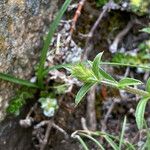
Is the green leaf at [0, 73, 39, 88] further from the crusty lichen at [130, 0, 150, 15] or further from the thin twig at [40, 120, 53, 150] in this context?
the crusty lichen at [130, 0, 150, 15]

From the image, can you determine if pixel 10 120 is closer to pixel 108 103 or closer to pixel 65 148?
pixel 65 148

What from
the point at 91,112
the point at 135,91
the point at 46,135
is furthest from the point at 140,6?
the point at 46,135

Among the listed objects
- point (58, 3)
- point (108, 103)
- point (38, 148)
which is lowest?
point (38, 148)

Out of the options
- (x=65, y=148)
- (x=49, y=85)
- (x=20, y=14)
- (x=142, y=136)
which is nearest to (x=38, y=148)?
(x=65, y=148)

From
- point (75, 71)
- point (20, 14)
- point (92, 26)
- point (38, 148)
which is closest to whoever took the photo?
point (75, 71)

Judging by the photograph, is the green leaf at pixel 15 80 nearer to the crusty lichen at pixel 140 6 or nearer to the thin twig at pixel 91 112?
the thin twig at pixel 91 112

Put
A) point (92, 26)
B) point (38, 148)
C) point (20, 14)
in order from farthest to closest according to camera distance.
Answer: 1. point (92, 26)
2. point (38, 148)
3. point (20, 14)

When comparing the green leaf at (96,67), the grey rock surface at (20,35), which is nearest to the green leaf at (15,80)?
the grey rock surface at (20,35)

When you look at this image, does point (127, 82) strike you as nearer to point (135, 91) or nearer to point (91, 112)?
point (135, 91)
